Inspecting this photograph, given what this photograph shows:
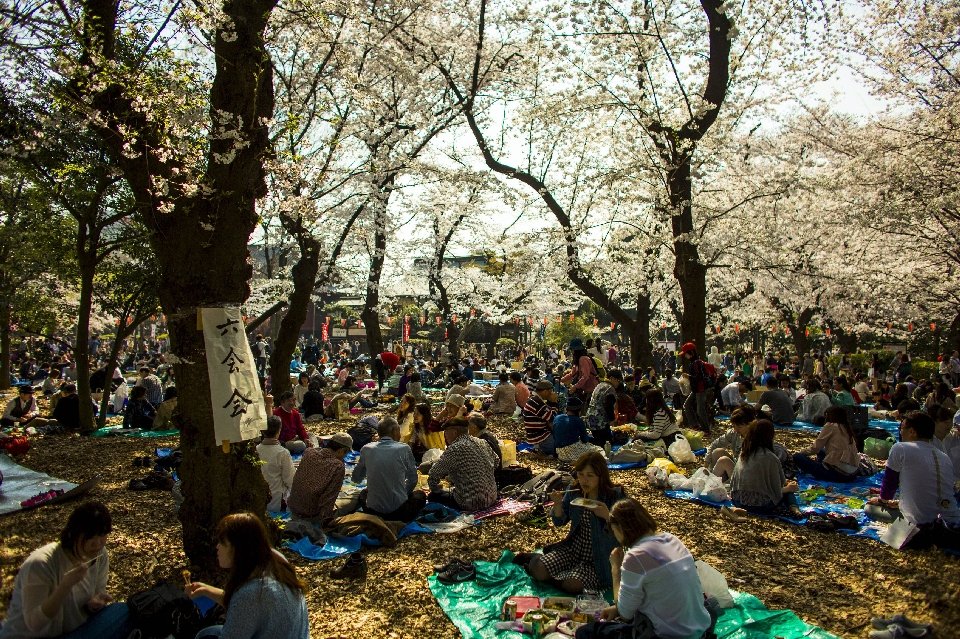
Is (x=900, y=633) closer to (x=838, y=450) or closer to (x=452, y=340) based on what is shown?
(x=838, y=450)

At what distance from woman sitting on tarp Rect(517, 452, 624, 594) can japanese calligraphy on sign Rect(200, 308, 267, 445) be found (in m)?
2.39

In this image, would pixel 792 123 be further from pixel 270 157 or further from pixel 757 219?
pixel 270 157

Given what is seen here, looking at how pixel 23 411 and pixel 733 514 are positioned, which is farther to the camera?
pixel 23 411

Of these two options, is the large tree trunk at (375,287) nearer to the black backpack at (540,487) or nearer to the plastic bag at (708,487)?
the black backpack at (540,487)

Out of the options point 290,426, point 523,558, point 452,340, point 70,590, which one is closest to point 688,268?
Answer: point 290,426

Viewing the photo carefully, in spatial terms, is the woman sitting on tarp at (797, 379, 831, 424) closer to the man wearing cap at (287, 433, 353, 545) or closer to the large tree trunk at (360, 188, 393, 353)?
the man wearing cap at (287, 433, 353, 545)

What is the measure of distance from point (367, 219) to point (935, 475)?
14.1 metres

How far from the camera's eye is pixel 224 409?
484 cm

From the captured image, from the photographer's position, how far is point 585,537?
493 cm

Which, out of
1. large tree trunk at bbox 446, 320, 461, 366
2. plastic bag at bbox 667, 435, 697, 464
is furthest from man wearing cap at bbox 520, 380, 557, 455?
large tree trunk at bbox 446, 320, 461, 366

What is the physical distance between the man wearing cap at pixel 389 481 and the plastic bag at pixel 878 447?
727 centimetres

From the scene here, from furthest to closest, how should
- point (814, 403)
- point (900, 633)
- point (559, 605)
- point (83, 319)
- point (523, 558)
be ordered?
point (814, 403) < point (83, 319) < point (523, 558) < point (559, 605) < point (900, 633)

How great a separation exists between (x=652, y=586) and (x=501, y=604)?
1691 mm

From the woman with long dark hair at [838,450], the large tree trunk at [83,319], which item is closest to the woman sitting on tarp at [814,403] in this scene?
the woman with long dark hair at [838,450]
